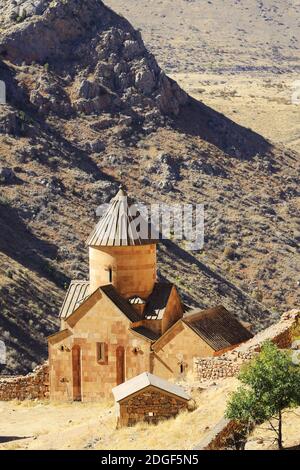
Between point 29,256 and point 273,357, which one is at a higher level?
point 273,357

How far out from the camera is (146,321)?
30609mm

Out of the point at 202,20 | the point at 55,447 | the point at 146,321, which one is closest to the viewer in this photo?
the point at 55,447

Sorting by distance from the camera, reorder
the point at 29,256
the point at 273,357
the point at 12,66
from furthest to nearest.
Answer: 1. the point at 12,66
2. the point at 29,256
3. the point at 273,357

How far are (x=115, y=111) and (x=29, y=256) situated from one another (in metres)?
20.5

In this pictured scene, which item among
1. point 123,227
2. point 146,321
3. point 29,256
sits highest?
point 123,227

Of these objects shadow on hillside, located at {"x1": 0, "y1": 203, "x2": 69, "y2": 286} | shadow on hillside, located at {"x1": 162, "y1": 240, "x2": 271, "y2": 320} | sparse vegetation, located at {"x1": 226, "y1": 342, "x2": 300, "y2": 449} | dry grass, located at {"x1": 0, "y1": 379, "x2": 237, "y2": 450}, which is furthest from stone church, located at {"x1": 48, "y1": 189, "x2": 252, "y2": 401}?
shadow on hillside, located at {"x1": 162, "y1": 240, "x2": 271, "y2": 320}

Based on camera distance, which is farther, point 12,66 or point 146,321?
point 12,66

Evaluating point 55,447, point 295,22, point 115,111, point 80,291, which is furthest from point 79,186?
point 295,22

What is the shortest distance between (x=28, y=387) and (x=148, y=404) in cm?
790

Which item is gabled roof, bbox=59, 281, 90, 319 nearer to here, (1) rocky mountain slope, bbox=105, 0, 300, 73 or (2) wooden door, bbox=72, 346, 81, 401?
(2) wooden door, bbox=72, 346, 81, 401

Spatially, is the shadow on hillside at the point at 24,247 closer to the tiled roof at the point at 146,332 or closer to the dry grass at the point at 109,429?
the tiled roof at the point at 146,332

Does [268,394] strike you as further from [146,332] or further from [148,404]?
[146,332]

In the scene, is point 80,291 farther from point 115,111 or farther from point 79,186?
point 115,111

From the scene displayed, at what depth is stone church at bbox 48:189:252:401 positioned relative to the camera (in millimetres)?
29875
